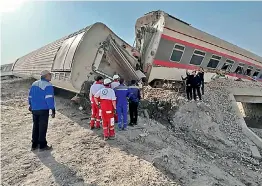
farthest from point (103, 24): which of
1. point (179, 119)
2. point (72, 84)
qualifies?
point (179, 119)

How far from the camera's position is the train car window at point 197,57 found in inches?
421

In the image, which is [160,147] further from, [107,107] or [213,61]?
[213,61]

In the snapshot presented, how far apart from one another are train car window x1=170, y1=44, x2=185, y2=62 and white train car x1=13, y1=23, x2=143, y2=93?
2.05m

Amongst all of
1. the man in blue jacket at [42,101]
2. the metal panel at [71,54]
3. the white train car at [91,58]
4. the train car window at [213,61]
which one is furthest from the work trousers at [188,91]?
the man in blue jacket at [42,101]

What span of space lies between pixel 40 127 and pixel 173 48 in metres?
6.36

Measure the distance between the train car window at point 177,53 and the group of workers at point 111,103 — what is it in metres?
3.90

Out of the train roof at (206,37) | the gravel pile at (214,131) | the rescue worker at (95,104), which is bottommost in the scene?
the gravel pile at (214,131)

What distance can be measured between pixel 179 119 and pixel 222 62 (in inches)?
224

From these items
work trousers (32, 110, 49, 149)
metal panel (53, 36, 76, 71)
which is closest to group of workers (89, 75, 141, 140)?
work trousers (32, 110, 49, 149)

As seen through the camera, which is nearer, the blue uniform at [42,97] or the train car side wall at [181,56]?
the blue uniform at [42,97]

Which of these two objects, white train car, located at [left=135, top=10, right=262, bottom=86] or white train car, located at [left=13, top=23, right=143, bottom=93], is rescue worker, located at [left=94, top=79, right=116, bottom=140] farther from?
white train car, located at [left=135, top=10, right=262, bottom=86]

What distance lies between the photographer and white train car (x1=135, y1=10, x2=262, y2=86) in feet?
30.3

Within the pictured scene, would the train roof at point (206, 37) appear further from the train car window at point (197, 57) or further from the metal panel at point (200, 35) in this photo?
Answer: the train car window at point (197, 57)

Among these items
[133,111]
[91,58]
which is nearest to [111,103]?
[133,111]
